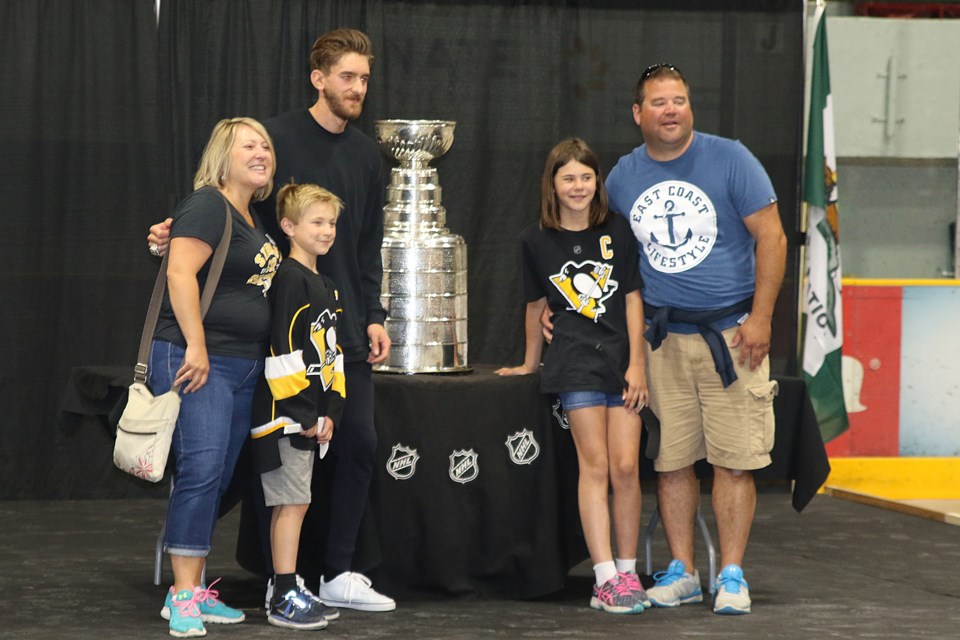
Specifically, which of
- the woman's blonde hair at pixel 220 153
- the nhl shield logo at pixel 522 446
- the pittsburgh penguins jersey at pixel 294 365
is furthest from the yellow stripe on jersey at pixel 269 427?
the nhl shield logo at pixel 522 446

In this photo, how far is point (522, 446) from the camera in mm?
4070

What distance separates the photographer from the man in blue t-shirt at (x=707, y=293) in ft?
12.6

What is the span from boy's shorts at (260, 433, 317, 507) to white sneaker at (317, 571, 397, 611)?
332 millimetres

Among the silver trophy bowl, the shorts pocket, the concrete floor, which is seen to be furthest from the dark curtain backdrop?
the shorts pocket

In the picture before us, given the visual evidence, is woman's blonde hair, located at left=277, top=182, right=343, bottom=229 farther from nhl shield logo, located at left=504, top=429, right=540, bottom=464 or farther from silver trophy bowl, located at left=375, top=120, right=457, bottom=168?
nhl shield logo, located at left=504, top=429, right=540, bottom=464

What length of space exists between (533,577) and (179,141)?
107 inches

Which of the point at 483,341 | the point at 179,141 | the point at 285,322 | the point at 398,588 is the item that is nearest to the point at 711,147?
the point at 285,322

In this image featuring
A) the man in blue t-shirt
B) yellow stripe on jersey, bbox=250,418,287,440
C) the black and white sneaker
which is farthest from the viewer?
the man in blue t-shirt

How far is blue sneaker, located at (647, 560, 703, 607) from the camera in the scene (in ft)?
13.1

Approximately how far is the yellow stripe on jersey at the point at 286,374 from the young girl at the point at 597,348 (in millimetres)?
749

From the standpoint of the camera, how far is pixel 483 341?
6090 mm

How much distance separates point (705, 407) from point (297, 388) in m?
1.17

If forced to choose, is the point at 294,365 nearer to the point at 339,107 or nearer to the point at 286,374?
the point at 286,374

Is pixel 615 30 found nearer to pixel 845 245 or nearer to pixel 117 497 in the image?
pixel 845 245
